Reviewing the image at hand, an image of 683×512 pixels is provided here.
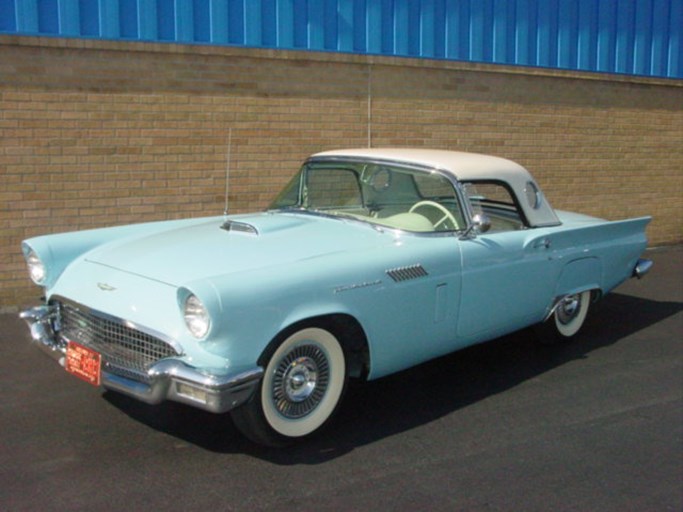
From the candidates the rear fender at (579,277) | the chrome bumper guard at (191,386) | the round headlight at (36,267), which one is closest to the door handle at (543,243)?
the rear fender at (579,277)

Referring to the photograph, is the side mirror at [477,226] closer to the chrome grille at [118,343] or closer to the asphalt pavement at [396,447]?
the asphalt pavement at [396,447]

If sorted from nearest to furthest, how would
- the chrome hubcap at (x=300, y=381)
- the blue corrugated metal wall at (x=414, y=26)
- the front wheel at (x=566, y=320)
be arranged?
the chrome hubcap at (x=300, y=381)
the front wheel at (x=566, y=320)
the blue corrugated metal wall at (x=414, y=26)

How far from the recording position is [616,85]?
10.8 metres

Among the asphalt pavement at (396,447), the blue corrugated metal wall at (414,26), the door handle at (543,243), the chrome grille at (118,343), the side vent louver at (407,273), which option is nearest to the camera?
the asphalt pavement at (396,447)

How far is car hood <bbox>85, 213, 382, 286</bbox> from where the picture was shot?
159 inches

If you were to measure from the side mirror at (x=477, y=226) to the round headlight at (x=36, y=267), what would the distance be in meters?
2.44

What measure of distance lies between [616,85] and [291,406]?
831 cm

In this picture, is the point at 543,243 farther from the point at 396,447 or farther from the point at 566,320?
the point at 396,447

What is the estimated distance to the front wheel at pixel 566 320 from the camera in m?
5.92

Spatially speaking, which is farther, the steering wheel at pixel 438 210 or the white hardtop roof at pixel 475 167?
the white hardtop roof at pixel 475 167

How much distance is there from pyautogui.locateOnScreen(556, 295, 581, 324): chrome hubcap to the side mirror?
50.5 inches

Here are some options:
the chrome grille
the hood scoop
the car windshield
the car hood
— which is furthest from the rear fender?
the chrome grille

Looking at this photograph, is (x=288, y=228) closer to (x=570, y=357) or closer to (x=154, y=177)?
(x=570, y=357)

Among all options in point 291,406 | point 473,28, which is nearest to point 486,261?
point 291,406
